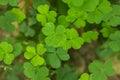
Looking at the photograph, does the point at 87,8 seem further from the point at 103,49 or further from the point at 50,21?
the point at 103,49

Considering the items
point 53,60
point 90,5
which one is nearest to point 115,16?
point 90,5

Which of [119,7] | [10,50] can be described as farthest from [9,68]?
[119,7]

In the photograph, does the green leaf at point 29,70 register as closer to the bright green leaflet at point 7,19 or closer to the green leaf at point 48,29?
the green leaf at point 48,29

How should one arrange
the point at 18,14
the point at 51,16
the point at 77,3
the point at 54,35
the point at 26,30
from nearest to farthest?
the point at 77,3 < the point at 54,35 < the point at 51,16 < the point at 18,14 < the point at 26,30

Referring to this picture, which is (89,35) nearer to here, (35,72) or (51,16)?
(51,16)

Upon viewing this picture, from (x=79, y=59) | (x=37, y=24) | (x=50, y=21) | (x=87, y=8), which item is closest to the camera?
(x=87, y=8)

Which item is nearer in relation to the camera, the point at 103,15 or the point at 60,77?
the point at 103,15
